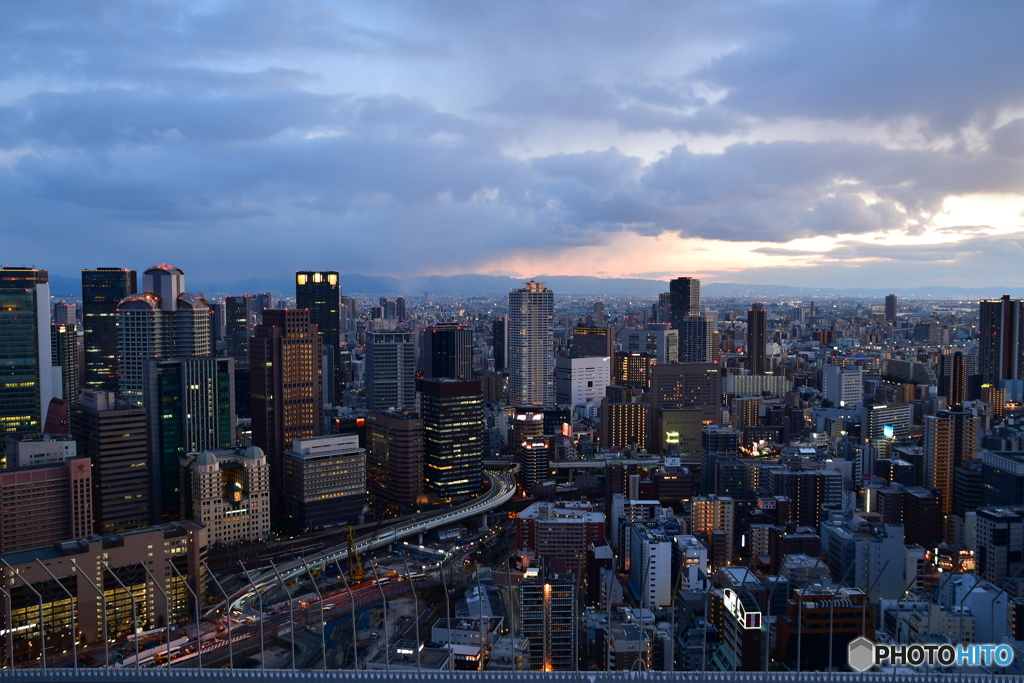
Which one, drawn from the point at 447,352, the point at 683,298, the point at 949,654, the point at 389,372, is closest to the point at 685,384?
the point at 447,352

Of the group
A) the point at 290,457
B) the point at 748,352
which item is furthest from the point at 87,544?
the point at 748,352

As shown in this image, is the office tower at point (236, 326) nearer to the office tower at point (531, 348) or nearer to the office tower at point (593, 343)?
the office tower at point (531, 348)

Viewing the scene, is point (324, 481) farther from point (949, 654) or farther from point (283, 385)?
point (949, 654)

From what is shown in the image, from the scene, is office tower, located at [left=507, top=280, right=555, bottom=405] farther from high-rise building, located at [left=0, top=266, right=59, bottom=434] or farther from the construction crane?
the construction crane

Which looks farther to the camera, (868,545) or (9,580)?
(868,545)

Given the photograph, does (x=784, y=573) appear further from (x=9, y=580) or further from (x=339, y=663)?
(x=9, y=580)

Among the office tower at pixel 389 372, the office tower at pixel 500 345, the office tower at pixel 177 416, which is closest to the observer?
the office tower at pixel 177 416

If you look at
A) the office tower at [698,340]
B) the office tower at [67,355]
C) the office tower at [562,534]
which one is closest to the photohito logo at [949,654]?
the office tower at [562,534]
